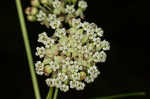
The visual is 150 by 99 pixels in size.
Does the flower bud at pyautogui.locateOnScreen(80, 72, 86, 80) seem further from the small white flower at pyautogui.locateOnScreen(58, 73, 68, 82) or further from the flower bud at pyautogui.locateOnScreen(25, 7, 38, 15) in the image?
the flower bud at pyautogui.locateOnScreen(25, 7, 38, 15)

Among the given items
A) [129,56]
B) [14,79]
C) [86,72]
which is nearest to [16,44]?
[14,79]

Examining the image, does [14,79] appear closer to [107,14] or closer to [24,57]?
[24,57]

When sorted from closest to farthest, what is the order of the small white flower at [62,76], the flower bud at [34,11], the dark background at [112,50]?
the small white flower at [62,76]
the flower bud at [34,11]
the dark background at [112,50]

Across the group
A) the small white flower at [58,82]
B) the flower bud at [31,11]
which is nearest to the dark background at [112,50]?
the flower bud at [31,11]

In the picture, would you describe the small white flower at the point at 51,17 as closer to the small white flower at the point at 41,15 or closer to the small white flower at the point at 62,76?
the small white flower at the point at 41,15

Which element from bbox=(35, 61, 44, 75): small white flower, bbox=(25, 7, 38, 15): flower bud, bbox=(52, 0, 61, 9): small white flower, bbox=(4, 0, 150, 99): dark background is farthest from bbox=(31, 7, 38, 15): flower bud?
bbox=(4, 0, 150, 99): dark background

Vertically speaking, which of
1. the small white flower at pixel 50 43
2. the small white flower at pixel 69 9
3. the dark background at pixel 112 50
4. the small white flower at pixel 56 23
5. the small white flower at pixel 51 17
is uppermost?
the small white flower at pixel 69 9

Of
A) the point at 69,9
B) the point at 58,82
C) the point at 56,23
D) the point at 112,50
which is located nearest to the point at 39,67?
the point at 58,82
